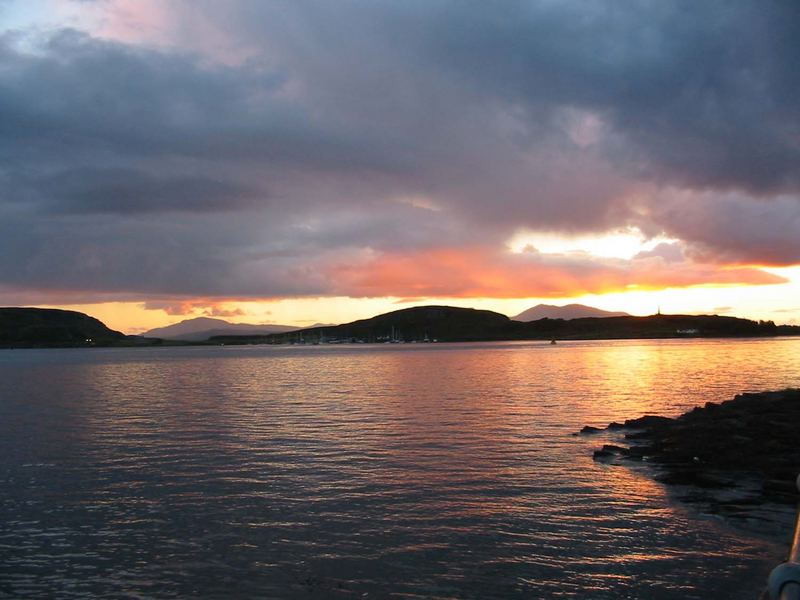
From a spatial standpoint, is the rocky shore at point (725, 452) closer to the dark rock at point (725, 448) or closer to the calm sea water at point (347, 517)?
the dark rock at point (725, 448)

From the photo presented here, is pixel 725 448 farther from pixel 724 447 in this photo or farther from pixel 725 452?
pixel 725 452

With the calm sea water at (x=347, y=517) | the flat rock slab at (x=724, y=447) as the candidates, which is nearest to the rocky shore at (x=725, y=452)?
the flat rock slab at (x=724, y=447)

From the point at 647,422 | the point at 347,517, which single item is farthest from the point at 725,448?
the point at 347,517

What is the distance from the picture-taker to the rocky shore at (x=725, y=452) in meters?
23.5

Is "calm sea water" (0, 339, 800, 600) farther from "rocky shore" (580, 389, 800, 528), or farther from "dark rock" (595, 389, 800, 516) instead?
"dark rock" (595, 389, 800, 516)

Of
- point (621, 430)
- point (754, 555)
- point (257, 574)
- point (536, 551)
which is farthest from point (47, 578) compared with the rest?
point (621, 430)

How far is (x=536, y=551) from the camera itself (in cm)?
1720

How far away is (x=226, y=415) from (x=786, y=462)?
123 feet

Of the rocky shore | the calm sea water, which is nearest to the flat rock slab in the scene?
the rocky shore

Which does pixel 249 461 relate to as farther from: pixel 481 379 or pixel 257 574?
pixel 481 379

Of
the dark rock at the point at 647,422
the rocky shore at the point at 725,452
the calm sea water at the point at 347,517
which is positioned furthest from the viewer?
the dark rock at the point at 647,422

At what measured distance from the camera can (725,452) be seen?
29.6 metres

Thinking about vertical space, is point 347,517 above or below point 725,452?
below

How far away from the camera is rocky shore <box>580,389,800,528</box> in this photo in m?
23.5
